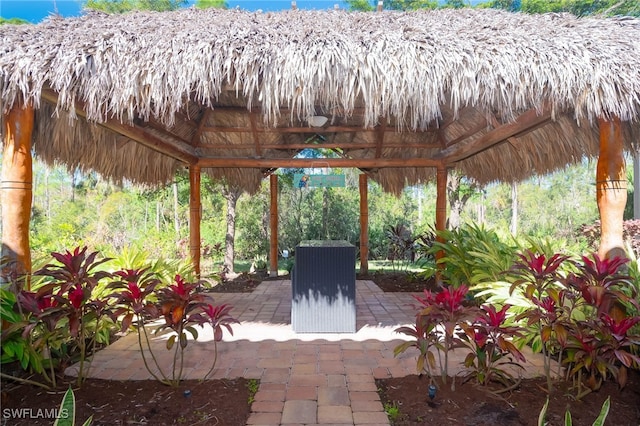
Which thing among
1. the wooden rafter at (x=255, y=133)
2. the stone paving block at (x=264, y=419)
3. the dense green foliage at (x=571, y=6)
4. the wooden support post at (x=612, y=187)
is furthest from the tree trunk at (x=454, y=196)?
the stone paving block at (x=264, y=419)

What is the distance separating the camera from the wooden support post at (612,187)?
2820 mm

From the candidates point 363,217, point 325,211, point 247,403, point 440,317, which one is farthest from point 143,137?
point 325,211

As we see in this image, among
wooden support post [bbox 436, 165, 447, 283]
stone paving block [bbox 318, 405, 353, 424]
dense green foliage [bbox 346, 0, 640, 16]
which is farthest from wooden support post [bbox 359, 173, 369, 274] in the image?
dense green foliage [bbox 346, 0, 640, 16]

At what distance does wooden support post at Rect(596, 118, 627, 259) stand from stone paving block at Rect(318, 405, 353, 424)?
2380 mm

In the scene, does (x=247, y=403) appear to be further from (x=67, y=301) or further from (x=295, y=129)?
(x=295, y=129)

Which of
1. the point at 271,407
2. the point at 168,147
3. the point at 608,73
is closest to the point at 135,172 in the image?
the point at 168,147

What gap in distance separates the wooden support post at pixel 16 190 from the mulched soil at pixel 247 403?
2.74 ft

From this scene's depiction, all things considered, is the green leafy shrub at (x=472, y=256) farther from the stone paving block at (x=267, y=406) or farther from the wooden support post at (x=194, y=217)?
the wooden support post at (x=194, y=217)

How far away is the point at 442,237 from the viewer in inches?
214

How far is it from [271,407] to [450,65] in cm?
279

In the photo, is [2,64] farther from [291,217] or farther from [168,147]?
[291,217]

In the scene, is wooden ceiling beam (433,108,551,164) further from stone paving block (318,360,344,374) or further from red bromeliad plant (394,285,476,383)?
stone paving block (318,360,344,374)

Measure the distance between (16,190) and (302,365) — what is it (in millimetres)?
2439

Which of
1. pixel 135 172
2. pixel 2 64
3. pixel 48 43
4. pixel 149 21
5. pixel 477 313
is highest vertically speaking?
pixel 149 21
